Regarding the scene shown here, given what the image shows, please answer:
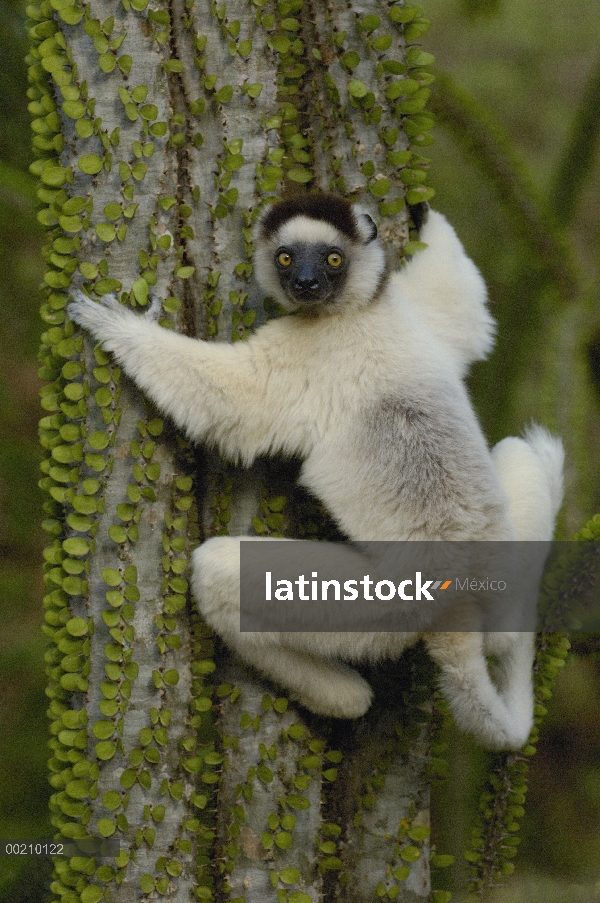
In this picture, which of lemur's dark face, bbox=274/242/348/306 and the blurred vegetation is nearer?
lemur's dark face, bbox=274/242/348/306

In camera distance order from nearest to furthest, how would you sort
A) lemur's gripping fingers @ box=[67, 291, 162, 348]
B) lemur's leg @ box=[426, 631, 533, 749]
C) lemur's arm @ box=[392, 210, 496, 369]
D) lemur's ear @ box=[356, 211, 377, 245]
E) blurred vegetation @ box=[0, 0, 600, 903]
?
lemur's leg @ box=[426, 631, 533, 749]
lemur's gripping fingers @ box=[67, 291, 162, 348]
lemur's ear @ box=[356, 211, 377, 245]
lemur's arm @ box=[392, 210, 496, 369]
blurred vegetation @ box=[0, 0, 600, 903]

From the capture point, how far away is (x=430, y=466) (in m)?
2.95

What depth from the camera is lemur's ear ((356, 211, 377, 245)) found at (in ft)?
10.4

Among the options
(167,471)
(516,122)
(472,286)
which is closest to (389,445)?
(167,471)

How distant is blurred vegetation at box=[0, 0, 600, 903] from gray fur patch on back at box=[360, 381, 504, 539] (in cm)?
99

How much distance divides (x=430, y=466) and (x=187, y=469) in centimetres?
101

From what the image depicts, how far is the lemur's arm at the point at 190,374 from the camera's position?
9.77 ft

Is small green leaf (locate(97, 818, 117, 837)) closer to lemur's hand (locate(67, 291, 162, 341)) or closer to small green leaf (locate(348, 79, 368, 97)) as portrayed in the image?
lemur's hand (locate(67, 291, 162, 341))

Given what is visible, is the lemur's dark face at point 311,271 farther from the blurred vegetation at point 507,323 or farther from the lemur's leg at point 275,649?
the blurred vegetation at point 507,323

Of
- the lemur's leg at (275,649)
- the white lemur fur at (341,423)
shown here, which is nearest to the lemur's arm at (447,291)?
the white lemur fur at (341,423)

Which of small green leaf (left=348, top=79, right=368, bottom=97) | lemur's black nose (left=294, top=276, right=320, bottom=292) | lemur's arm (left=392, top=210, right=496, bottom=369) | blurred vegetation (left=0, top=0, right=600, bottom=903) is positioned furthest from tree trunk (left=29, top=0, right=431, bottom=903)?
blurred vegetation (left=0, top=0, right=600, bottom=903)

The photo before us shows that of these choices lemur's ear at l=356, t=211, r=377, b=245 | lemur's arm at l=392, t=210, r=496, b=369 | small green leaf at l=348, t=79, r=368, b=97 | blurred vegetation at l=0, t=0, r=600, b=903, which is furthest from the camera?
blurred vegetation at l=0, t=0, r=600, b=903

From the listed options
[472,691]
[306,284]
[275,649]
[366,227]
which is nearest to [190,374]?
[306,284]

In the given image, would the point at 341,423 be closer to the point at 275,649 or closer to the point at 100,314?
the point at 275,649
